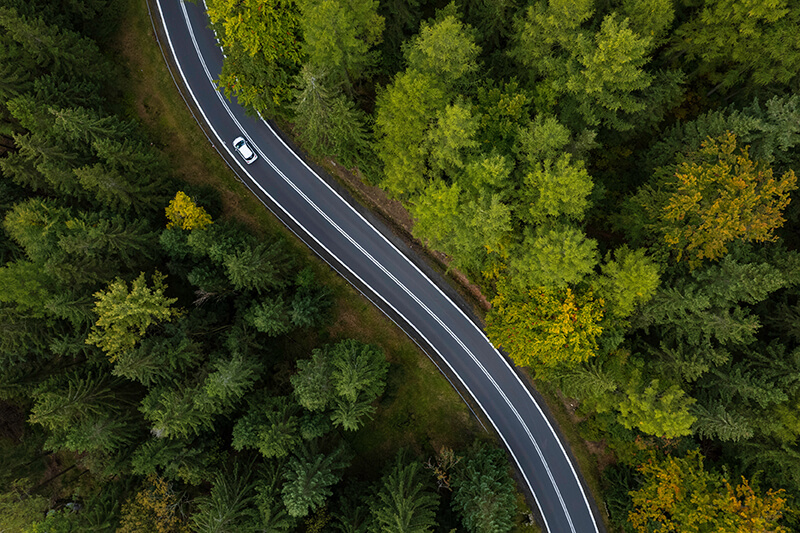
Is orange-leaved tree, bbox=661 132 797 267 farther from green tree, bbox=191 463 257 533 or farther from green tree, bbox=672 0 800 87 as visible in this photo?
green tree, bbox=191 463 257 533

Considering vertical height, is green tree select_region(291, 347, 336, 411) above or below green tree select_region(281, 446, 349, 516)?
above

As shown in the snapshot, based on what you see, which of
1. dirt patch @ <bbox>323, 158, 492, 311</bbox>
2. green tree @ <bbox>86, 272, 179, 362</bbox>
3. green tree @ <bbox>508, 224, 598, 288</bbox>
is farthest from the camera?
dirt patch @ <bbox>323, 158, 492, 311</bbox>

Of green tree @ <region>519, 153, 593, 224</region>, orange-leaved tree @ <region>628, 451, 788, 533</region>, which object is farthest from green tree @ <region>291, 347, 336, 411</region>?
orange-leaved tree @ <region>628, 451, 788, 533</region>

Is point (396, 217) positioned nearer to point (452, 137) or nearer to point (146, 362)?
point (452, 137)

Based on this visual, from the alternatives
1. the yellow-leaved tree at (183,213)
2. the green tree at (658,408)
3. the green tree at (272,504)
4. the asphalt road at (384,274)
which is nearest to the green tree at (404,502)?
the green tree at (272,504)

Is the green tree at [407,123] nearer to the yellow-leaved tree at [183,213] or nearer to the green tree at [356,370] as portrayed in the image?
the green tree at [356,370]
